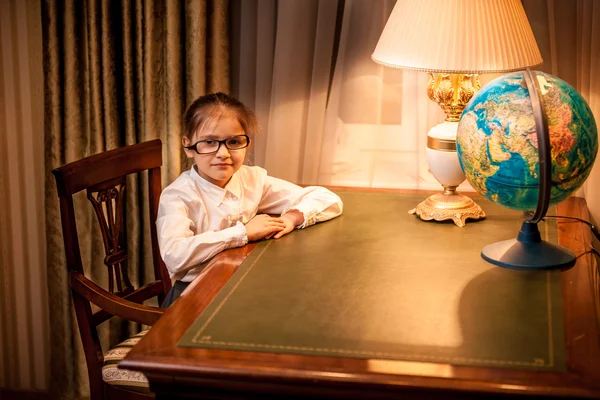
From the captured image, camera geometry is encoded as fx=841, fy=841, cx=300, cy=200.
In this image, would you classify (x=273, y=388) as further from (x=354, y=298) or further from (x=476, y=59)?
(x=476, y=59)

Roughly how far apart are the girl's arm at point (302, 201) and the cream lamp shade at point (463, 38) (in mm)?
450

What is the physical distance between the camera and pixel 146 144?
8.72ft

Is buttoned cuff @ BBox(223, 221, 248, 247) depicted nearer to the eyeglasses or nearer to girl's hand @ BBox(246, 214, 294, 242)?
girl's hand @ BBox(246, 214, 294, 242)

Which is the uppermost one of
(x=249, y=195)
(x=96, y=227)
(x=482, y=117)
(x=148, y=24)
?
(x=148, y=24)

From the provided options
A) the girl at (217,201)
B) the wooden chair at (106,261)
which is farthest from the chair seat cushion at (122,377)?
the girl at (217,201)

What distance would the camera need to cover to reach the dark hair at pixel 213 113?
7.98ft

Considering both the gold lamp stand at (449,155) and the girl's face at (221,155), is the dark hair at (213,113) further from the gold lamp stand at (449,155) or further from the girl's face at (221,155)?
the gold lamp stand at (449,155)

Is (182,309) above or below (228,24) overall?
below

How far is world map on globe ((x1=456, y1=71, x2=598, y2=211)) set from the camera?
188 centimetres

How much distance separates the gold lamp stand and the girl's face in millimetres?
564

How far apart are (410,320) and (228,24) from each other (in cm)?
167

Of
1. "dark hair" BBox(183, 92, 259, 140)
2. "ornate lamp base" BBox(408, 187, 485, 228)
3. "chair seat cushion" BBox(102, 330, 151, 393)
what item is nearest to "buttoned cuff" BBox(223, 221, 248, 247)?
"dark hair" BBox(183, 92, 259, 140)

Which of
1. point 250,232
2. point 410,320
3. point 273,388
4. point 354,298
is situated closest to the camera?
point 273,388

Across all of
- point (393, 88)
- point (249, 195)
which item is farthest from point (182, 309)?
point (393, 88)
